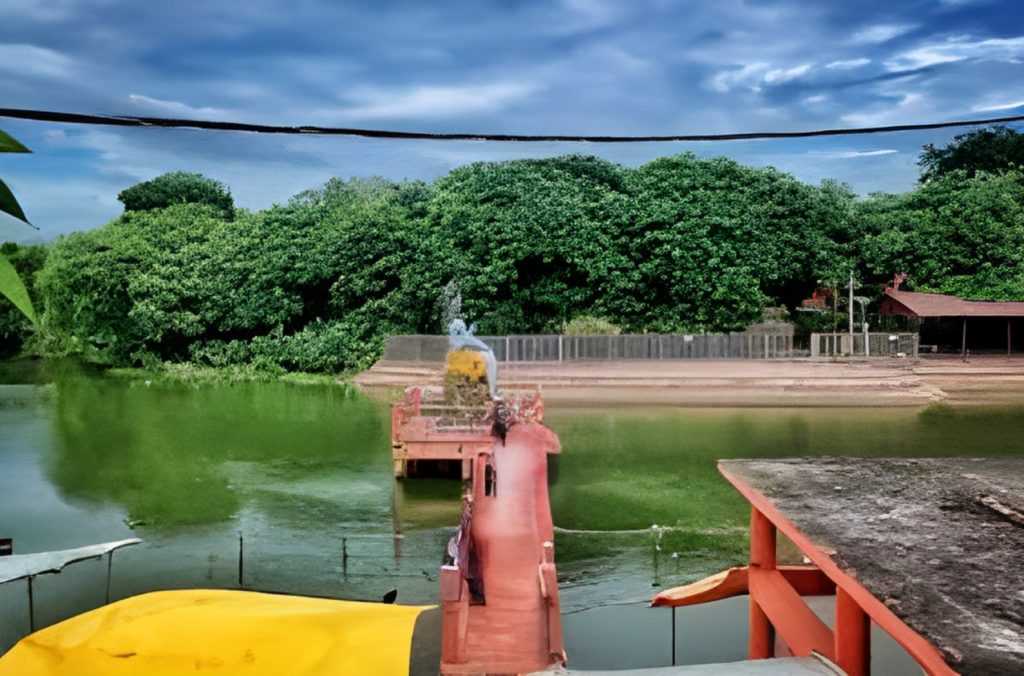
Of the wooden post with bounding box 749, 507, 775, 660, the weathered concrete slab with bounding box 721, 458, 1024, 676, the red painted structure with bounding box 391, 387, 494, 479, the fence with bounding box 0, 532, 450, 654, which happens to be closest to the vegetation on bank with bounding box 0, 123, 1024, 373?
the red painted structure with bounding box 391, 387, 494, 479

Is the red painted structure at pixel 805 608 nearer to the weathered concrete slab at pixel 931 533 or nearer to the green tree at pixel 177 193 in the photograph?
the weathered concrete slab at pixel 931 533

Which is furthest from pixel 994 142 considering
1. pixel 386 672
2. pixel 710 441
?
pixel 386 672

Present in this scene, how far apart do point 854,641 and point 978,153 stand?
7.73 metres

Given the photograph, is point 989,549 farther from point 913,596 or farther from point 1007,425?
point 1007,425

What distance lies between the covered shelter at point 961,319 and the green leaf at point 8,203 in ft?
26.4

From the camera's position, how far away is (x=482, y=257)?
25.5 ft

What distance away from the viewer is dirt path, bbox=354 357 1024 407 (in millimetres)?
7414

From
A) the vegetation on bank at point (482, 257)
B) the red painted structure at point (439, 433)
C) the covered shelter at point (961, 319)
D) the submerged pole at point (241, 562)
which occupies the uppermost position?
the vegetation on bank at point (482, 257)

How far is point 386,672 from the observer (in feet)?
7.31

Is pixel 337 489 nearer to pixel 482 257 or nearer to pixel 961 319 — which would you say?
pixel 482 257

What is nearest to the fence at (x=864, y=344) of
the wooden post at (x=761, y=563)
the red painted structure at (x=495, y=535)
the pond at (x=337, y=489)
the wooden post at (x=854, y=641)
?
the pond at (x=337, y=489)

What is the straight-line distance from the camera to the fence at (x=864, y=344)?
24.6ft

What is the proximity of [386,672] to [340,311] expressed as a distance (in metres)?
5.67

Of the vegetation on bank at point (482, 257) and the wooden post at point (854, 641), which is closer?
the wooden post at point (854, 641)
